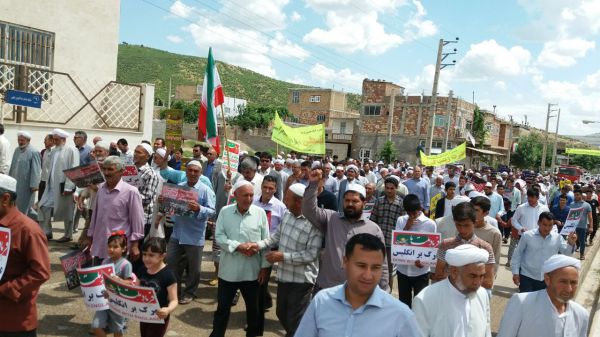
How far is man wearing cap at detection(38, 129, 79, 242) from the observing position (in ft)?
27.0

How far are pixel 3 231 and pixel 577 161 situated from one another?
97618 millimetres

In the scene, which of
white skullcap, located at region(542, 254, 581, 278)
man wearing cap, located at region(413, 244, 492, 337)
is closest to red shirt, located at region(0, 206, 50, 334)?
man wearing cap, located at region(413, 244, 492, 337)

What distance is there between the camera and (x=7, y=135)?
A: 34.4 feet

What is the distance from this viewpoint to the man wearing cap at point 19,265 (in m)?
3.03

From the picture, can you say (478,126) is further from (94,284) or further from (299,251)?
(94,284)

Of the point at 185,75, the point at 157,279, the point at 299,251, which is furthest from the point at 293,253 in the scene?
the point at 185,75

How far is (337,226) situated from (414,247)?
4.25 feet

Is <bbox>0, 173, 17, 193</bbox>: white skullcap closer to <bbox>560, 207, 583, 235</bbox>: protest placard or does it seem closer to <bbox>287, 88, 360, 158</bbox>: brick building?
<bbox>560, 207, 583, 235</bbox>: protest placard

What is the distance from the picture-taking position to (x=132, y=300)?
3.69 metres

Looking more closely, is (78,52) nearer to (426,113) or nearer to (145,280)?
(145,280)

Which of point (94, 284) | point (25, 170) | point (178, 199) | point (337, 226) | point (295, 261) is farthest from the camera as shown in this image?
point (25, 170)

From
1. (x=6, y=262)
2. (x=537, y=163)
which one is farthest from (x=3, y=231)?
(x=537, y=163)

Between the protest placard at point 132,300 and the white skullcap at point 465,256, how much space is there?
7.00 ft

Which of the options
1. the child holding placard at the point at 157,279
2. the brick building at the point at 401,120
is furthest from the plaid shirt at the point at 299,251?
the brick building at the point at 401,120
